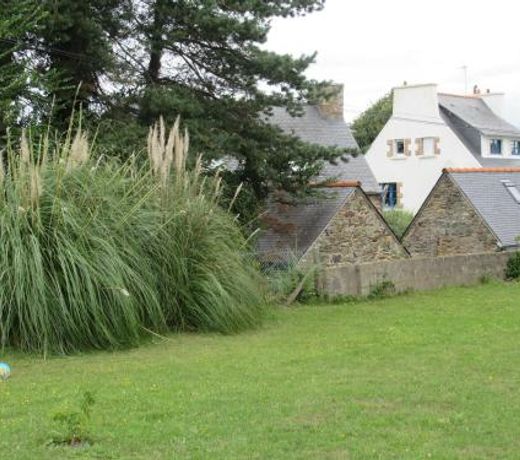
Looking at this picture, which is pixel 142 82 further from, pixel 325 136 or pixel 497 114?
pixel 497 114

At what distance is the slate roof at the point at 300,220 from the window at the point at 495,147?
2842 centimetres

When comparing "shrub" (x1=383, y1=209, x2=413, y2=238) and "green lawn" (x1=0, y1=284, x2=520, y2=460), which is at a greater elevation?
"shrub" (x1=383, y1=209, x2=413, y2=238)

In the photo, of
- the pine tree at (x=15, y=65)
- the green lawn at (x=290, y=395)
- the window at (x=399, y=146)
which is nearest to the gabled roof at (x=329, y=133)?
the pine tree at (x=15, y=65)

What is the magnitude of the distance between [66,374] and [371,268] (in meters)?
9.73

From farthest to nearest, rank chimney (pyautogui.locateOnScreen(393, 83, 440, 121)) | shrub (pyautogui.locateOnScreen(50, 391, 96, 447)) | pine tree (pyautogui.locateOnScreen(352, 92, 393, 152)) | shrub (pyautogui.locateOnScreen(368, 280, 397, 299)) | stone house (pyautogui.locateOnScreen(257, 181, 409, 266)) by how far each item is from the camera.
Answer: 1. pine tree (pyautogui.locateOnScreen(352, 92, 393, 152))
2. chimney (pyautogui.locateOnScreen(393, 83, 440, 121))
3. stone house (pyautogui.locateOnScreen(257, 181, 409, 266))
4. shrub (pyautogui.locateOnScreen(368, 280, 397, 299))
5. shrub (pyautogui.locateOnScreen(50, 391, 96, 447))

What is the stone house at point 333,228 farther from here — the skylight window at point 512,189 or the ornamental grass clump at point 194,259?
the ornamental grass clump at point 194,259

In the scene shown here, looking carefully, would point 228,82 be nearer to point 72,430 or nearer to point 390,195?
point 72,430

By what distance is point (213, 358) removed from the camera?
31.1 feet

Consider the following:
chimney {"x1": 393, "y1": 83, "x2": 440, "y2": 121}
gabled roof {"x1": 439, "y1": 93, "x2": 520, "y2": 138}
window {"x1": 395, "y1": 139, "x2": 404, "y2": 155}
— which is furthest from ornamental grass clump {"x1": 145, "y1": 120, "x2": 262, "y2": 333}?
gabled roof {"x1": 439, "y1": 93, "x2": 520, "y2": 138}

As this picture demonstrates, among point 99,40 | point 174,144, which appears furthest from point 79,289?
point 99,40

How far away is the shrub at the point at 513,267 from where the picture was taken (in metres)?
22.3

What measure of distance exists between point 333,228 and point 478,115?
31.3 meters

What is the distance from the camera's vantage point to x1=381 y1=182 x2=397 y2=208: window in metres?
48.0

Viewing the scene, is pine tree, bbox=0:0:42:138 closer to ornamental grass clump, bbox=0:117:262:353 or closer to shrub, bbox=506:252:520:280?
ornamental grass clump, bbox=0:117:262:353
